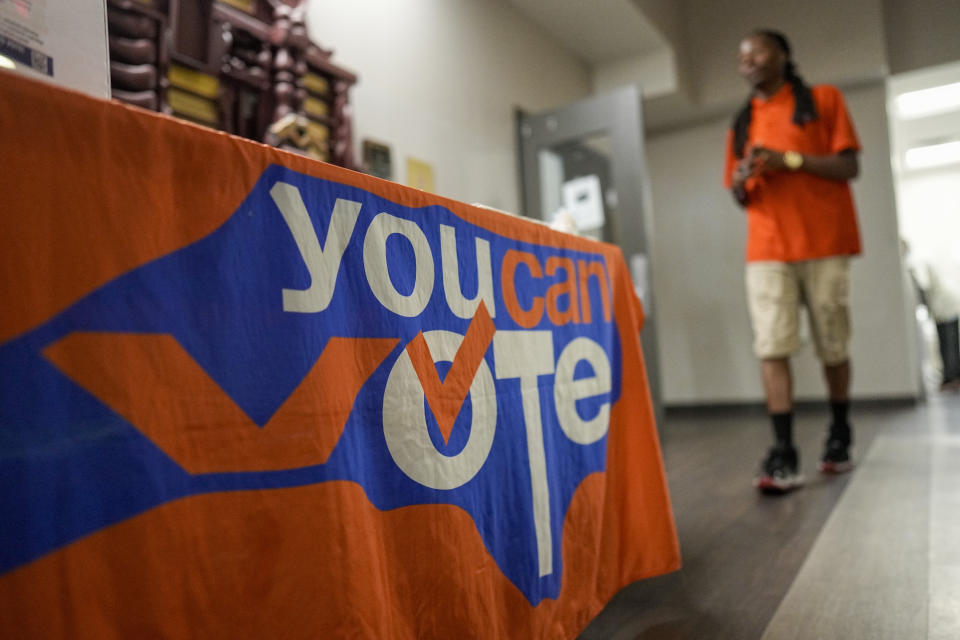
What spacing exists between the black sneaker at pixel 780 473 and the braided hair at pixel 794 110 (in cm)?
96

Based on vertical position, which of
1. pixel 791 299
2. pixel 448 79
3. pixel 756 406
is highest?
pixel 448 79

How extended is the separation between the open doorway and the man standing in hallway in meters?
2.47

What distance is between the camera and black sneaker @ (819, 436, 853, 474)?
2.29 metres

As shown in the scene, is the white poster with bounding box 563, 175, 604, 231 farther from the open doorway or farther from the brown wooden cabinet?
the open doorway

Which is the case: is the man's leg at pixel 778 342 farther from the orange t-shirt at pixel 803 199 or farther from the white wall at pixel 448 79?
the white wall at pixel 448 79

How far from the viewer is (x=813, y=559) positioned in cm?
138

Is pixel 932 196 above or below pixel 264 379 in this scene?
above

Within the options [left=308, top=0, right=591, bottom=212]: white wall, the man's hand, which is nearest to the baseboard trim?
[left=308, top=0, right=591, bottom=212]: white wall

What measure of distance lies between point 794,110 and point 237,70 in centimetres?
169

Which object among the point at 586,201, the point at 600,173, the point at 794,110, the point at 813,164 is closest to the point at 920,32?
the point at 600,173

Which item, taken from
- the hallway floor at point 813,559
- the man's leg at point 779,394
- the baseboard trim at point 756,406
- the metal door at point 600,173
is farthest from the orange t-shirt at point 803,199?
the baseboard trim at point 756,406

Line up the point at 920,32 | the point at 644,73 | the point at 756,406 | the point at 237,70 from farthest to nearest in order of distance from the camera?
the point at 756,406, the point at 644,73, the point at 920,32, the point at 237,70

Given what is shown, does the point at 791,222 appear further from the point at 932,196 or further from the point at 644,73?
the point at 932,196

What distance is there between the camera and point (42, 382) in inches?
18.9
